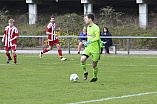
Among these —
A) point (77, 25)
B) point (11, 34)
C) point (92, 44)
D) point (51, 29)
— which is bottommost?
point (92, 44)

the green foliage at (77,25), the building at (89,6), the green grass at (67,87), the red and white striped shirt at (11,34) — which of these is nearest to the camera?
the green grass at (67,87)

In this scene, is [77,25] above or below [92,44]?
above

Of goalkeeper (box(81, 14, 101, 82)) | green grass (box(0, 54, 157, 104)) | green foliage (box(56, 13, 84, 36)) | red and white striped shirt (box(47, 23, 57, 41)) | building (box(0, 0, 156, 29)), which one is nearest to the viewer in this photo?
green grass (box(0, 54, 157, 104))

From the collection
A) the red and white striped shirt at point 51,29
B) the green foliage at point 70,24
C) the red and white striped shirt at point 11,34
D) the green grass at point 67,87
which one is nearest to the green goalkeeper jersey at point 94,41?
the green grass at point 67,87

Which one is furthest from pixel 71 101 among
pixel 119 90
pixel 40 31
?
pixel 40 31

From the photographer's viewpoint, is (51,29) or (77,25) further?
(77,25)

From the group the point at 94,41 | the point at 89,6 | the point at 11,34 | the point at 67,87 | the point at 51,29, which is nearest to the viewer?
the point at 67,87

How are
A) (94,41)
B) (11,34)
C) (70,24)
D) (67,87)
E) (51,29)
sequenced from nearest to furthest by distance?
1. (67,87)
2. (94,41)
3. (11,34)
4. (51,29)
5. (70,24)

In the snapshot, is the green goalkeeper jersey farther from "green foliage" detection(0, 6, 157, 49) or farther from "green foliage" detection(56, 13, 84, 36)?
"green foliage" detection(56, 13, 84, 36)

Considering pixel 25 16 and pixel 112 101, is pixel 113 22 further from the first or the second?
pixel 112 101

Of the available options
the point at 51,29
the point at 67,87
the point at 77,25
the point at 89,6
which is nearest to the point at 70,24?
the point at 77,25

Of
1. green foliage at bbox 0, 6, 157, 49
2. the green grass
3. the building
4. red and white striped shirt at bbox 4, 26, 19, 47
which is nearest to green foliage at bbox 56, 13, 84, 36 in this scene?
green foliage at bbox 0, 6, 157, 49

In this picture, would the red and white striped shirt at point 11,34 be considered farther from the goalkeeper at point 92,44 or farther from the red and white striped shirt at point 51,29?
the goalkeeper at point 92,44

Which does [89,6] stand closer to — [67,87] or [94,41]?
[94,41]
